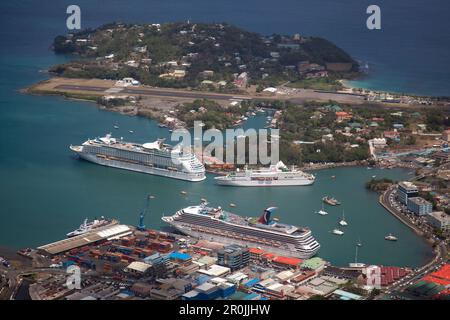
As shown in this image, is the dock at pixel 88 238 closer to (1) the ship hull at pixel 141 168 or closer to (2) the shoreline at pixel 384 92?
(1) the ship hull at pixel 141 168

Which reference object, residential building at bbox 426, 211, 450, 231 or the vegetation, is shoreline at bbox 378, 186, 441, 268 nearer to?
residential building at bbox 426, 211, 450, 231

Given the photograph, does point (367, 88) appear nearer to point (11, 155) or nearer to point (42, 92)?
point (42, 92)

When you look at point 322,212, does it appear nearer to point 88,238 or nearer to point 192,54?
point 88,238

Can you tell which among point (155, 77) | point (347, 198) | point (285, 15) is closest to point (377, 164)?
point (347, 198)

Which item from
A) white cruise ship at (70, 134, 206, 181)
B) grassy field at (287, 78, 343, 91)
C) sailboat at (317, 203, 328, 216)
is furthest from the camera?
grassy field at (287, 78, 343, 91)

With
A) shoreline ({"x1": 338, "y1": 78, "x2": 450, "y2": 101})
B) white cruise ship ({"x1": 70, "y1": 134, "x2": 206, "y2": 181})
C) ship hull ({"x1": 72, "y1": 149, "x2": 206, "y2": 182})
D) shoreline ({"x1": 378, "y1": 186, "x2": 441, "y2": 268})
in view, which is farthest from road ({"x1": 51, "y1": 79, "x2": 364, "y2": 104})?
shoreline ({"x1": 378, "y1": 186, "x2": 441, "y2": 268})

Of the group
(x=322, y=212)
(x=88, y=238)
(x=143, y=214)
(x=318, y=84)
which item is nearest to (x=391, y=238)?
(x=322, y=212)

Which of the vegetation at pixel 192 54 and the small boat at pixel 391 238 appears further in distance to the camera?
the vegetation at pixel 192 54

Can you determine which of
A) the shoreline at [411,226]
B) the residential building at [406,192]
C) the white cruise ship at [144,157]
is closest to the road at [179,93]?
the white cruise ship at [144,157]
